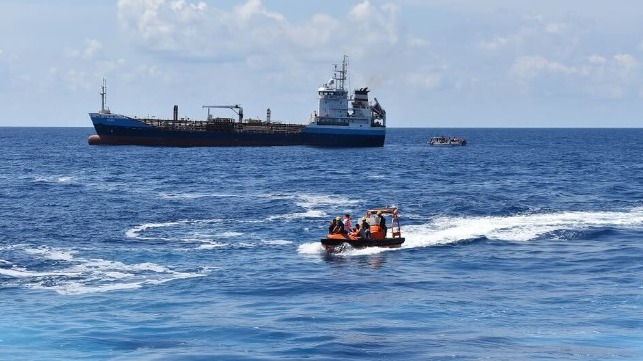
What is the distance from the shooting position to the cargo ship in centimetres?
16850

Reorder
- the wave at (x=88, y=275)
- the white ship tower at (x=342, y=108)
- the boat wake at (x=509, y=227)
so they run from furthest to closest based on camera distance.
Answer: the white ship tower at (x=342, y=108)
the boat wake at (x=509, y=227)
the wave at (x=88, y=275)

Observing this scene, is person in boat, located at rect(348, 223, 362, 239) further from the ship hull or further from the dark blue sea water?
the ship hull

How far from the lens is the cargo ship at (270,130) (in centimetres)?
16850

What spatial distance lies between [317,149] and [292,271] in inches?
4922

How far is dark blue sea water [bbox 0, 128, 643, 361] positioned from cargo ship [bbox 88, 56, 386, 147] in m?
80.7

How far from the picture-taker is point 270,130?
6929 inches

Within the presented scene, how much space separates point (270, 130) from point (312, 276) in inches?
5277

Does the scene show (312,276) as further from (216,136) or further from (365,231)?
(216,136)

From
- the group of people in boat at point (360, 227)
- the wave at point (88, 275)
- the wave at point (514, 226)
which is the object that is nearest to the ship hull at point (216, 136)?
the wave at point (514, 226)

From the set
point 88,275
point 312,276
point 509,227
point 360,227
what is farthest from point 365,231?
point 88,275

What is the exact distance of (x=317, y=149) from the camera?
169m

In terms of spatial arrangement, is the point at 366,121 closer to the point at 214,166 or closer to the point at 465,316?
the point at 214,166

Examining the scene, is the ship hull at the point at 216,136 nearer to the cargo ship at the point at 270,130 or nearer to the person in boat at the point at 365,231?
the cargo ship at the point at 270,130

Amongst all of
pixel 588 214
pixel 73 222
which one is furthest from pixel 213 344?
pixel 588 214
